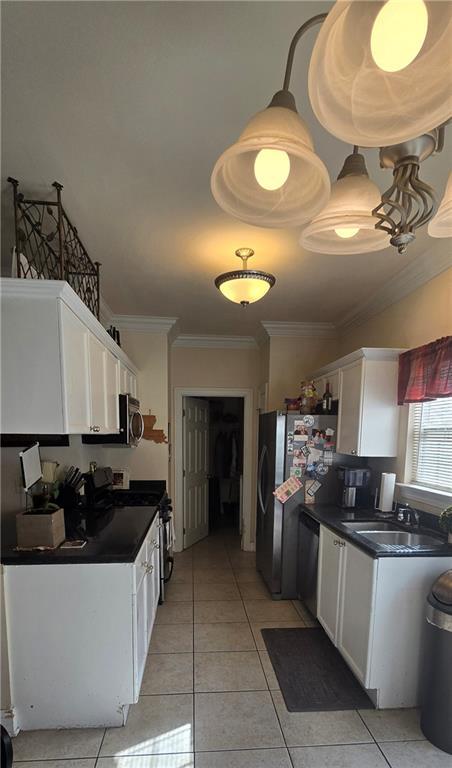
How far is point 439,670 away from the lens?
5.74 feet

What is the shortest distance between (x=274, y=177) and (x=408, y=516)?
2458 millimetres

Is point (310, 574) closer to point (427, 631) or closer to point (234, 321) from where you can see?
point (427, 631)

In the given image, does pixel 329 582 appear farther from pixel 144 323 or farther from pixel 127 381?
pixel 144 323

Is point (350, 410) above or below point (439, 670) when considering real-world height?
above

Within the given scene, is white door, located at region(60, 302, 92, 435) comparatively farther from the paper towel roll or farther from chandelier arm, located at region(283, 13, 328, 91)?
the paper towel roll

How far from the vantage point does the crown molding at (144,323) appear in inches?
151

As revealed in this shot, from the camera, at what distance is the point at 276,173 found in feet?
3.00

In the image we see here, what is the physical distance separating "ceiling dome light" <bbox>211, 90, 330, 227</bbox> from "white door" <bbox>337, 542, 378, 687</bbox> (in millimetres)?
1847

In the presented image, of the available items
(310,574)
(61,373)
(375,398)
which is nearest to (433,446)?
(375,398)

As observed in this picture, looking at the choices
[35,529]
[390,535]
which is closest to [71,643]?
[35,529]

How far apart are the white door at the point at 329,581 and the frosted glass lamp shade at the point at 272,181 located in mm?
2104

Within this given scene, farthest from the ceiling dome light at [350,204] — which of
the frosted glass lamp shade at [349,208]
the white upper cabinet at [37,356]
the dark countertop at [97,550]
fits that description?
the dark countertop at [97,550]

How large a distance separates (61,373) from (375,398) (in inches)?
85.3

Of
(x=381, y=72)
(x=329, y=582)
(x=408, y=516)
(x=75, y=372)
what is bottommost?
(x=329, y=582)
